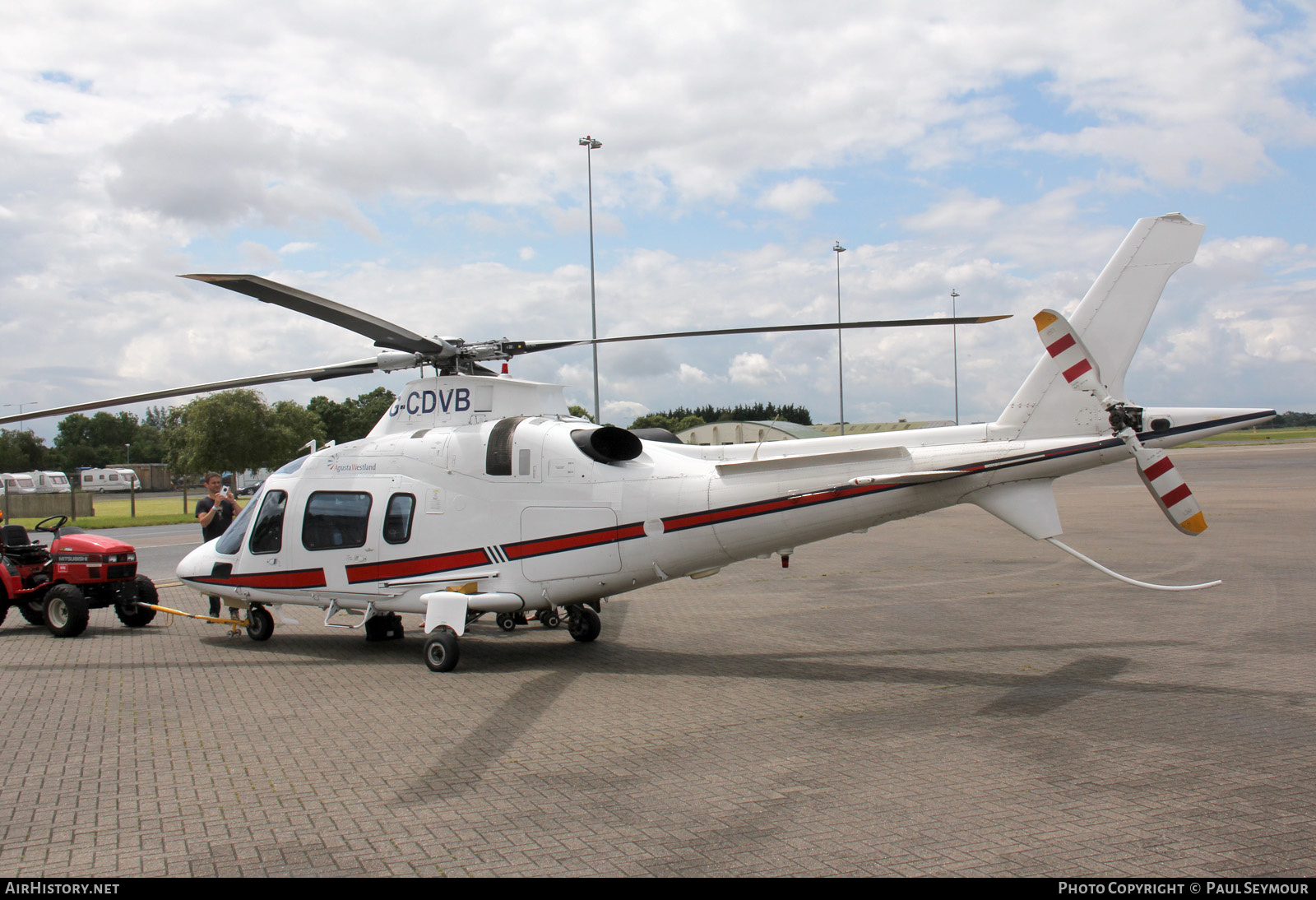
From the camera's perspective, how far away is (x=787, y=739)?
6.44 m

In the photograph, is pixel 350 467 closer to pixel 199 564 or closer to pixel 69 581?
pixel 199 564

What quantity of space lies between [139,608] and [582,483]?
7131 mm

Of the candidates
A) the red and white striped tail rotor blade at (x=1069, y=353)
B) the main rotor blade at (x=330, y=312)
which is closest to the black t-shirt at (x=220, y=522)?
the main rotor blade at (x=330, y=312)

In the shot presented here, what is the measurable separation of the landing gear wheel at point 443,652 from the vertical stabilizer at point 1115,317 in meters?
6.08

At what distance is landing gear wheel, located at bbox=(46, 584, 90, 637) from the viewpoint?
10.8 metres

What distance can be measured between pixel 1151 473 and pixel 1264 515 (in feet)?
64.6

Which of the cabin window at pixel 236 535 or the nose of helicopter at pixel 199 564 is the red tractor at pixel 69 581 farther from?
the cabin window at pixel 236 535

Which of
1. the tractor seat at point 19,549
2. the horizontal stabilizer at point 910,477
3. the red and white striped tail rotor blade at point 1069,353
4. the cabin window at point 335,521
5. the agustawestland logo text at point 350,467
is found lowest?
the tractor seat at point 19,549

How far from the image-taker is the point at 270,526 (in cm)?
1050

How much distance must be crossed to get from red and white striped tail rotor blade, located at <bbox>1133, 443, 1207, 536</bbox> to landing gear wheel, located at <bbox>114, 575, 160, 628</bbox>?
12.2m

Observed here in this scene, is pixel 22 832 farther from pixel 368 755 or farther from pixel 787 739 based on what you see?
pixel 787 739

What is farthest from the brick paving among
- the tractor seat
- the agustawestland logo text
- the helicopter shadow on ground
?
the agustawestland logo text

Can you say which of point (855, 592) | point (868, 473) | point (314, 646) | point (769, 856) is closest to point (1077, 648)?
point (868, 473)

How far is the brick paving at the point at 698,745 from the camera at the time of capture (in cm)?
454
